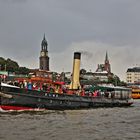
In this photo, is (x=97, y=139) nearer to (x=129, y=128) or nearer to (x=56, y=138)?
(x=56, y=138)

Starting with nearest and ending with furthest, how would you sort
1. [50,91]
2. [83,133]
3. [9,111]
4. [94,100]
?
1. [83,133]
2. [9,111]
3. [50,91]
4. [94,100]

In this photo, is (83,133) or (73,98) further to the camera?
(73,98)

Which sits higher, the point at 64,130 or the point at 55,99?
the point at 55,99

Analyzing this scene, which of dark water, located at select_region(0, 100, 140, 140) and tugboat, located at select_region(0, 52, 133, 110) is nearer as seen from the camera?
dark water, located at select_region(0, 100, 140, 140)

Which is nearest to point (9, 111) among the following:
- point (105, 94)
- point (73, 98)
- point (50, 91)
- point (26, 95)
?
point (26, 95)

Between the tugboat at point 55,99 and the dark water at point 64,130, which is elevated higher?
the tugboat at point 55,99

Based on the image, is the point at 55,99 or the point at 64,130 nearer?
the point at 64,130

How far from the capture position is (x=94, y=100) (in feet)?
169

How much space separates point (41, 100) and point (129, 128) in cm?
1560

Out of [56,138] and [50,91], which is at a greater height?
[50,91]

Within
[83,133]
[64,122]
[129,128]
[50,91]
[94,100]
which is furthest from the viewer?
[94,100]

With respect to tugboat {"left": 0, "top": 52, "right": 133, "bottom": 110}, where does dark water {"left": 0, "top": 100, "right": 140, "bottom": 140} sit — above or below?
below

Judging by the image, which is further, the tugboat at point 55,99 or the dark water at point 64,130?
the tugboat at point 55,99

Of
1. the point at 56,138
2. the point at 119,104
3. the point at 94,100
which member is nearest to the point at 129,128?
the point at 56,138
